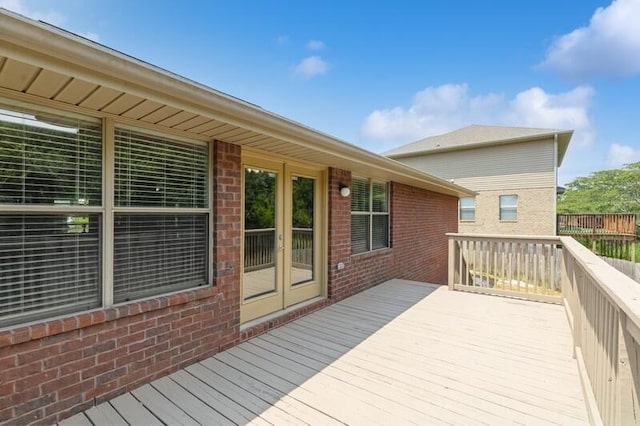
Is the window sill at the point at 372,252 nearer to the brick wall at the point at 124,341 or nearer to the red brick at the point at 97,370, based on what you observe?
the brick wall at the point at 124,341

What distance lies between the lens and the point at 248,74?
8.41m

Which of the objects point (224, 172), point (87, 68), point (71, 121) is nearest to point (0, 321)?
point (71, 121)

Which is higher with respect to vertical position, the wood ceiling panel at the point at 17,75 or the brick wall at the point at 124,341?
the wood ceiling panel at the point at 17,75

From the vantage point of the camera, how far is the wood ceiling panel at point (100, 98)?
6.70 feet

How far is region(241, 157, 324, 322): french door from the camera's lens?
4.00m

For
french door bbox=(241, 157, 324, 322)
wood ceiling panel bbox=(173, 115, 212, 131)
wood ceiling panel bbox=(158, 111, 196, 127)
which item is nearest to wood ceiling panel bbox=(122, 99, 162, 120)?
wood ceiling panel bbox=(158, 111, 196, 127)

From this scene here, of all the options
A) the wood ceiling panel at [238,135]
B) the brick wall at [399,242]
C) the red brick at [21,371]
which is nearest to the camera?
the red brick at [21,371]

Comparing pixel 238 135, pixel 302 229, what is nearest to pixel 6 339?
pixel 238 135

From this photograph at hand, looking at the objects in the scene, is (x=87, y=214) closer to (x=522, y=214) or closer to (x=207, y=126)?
(x=207, y=126)

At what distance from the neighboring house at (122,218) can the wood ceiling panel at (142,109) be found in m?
0.01

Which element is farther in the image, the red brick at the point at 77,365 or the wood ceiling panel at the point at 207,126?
the wood ceiling panel at the point at 207,126

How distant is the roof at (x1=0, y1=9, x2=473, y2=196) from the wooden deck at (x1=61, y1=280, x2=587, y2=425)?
2.28 m

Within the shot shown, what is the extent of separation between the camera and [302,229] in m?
4.85

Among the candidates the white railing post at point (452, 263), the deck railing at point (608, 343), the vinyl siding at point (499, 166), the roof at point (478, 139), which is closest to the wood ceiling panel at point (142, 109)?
the deck railing at point (608, 343)
